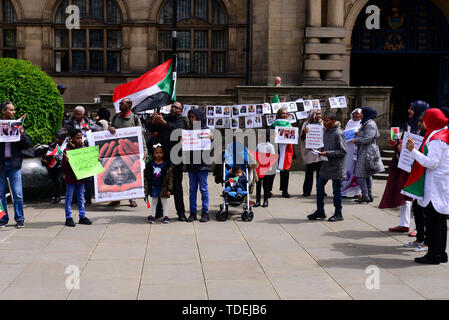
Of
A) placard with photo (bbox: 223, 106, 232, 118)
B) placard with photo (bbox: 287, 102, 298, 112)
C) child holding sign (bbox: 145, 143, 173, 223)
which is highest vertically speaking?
placard with photo (bbox: 287, 102, 298, 112)

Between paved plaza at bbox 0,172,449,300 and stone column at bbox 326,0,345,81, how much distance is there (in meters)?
9.52

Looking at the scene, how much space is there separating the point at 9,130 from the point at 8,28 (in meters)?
13.0

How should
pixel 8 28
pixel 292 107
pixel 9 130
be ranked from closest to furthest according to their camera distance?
pixel 9 130 → pixel 292 107 → pixel 8 28

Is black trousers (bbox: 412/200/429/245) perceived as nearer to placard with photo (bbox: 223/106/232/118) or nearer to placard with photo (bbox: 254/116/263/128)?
placard with photo (bbox: 254/116/263/128)

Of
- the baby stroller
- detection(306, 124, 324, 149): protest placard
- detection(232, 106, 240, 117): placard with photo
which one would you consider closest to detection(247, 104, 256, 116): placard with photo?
detection(232, 106, 240, 117): placard with photo

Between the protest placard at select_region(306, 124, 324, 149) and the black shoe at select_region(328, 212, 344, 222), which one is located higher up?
the protest placard at select_region(306, 124, 324, 149)

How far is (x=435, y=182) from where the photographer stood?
24.8 feet

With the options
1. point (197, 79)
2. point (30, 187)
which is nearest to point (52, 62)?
point (197, 79)

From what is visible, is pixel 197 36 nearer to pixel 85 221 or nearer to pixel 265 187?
pixel 265 187

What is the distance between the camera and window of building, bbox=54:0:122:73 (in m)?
21.1

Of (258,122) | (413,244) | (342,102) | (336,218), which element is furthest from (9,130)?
(342,102)

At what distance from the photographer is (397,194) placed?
9.59 metres

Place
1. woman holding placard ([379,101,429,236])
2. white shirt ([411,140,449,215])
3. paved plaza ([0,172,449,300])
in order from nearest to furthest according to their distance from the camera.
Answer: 1. paved plaza ([0,172,449,300])
2. white shirt ([411,140,449,215])
3. woman holding placard ([379,101,429,236])

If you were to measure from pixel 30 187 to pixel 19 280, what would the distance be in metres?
5.46
